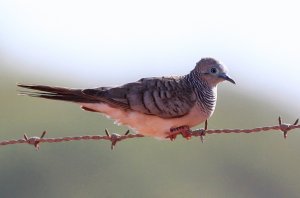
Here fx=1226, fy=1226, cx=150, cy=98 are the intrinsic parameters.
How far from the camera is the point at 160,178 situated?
5147cm

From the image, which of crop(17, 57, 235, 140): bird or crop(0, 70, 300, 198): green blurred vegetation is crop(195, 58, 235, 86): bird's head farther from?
crop(0, 70, 300, 198): green blurred vegetation

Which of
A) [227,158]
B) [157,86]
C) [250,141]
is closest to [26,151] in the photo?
[227,158]

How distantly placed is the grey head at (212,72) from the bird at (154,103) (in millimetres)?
31

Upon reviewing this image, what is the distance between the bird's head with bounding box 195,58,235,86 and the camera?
11703 mm

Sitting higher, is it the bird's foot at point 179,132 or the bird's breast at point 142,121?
the bird's breast at point 142,121

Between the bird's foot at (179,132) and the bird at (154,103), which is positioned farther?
the bird's foot at (179,132)

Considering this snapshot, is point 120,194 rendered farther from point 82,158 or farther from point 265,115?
point 265,115

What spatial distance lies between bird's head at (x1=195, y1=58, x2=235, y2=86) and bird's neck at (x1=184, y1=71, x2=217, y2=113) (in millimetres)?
39

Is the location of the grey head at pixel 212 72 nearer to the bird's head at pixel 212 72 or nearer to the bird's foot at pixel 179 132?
the bird's head at pixel 212 72

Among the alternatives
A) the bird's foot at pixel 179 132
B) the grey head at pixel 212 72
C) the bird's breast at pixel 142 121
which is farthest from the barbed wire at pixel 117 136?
the grey head at pixel 212 72

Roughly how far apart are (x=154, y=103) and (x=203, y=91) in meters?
0.61

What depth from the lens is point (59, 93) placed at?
1065 cm

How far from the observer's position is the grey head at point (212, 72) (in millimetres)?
11703

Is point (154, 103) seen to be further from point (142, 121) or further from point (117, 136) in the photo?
point (117, 136)
